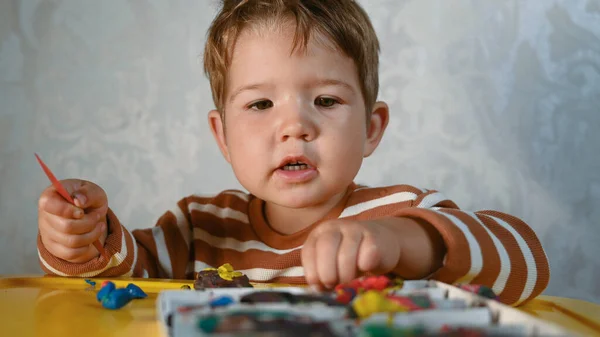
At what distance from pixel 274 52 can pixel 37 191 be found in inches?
29.6

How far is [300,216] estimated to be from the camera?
1.04 metres

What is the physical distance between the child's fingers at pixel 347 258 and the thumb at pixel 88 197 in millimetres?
387

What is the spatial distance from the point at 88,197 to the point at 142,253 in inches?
8.2

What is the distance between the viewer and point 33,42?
142 cm

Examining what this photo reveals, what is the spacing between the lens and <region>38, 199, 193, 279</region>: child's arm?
0.88 metres

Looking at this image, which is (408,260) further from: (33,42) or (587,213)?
(33,42)

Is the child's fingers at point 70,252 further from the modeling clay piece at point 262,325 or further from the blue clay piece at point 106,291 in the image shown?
the modeling clay piece at point 262,325

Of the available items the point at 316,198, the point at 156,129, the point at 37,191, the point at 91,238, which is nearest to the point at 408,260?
the point at 316,198

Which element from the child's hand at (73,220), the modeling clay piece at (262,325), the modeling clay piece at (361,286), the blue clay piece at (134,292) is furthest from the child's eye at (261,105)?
the modeling clay piece at (262,325)

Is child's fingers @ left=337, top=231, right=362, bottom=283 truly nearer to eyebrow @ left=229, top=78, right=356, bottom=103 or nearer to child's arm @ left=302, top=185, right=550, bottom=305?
child's arm @ left=302, top=185, right=550, bottom=305

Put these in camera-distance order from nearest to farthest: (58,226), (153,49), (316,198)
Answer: (58,226)
(316,198)
(153,49)

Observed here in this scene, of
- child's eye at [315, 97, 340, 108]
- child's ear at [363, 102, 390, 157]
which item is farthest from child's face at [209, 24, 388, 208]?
child's ear at [363, 102, 390, 157]

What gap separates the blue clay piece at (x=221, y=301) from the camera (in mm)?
453

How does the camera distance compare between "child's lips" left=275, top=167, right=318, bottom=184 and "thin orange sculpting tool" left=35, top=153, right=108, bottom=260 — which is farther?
"child's lips" left=275, top=167, right=318, bottom=184
